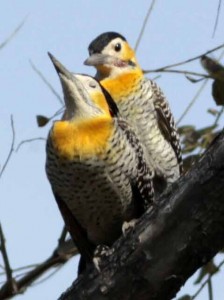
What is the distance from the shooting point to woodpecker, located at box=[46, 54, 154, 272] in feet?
15.1

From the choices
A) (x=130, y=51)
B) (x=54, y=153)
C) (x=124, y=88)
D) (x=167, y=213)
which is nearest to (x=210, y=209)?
(x=167, y=213)

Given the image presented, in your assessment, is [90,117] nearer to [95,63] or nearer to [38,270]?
[38,270]

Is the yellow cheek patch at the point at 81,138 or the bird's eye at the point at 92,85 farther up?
the bird's eye at the point at 92,85

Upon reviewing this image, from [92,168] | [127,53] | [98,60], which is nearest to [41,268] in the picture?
[92,168]

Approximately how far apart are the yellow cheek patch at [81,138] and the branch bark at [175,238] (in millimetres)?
1209

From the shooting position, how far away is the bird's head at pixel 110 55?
610 cm

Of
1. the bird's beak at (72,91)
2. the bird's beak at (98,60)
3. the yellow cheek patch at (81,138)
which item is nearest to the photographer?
the yellow cheek patch at (81,138)

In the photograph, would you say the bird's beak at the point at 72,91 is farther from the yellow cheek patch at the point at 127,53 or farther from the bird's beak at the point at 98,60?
the yellow cheek patch at the point at 127,53

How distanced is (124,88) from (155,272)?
2794mm

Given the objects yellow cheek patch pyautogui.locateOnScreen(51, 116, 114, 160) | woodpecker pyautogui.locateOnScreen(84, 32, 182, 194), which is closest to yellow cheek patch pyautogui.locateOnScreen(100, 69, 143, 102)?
woodpecker pyautogui.locateOnScreen(84, 32, 182, 194)

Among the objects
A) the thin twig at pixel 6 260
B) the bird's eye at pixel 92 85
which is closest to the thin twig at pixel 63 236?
the thin twig at pixel 6 260

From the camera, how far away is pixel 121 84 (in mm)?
5980

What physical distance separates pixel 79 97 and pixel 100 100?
8.4 inches

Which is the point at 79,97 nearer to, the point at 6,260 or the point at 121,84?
the point at 6,260
